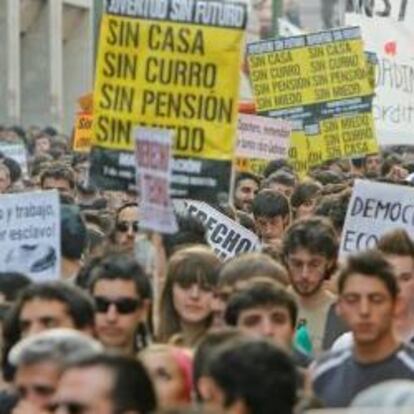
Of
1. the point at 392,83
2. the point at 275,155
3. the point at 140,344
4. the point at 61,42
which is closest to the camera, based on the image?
the point at 140,344

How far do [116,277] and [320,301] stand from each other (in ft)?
6.09

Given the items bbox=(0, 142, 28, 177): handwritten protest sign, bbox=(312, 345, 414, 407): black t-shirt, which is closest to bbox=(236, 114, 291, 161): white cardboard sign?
bbox=(0, 142, 28, 177): handwritten protest sign

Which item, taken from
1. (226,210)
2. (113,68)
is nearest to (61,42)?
(226,210)

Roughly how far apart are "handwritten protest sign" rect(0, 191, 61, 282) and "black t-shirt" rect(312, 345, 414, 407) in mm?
3154

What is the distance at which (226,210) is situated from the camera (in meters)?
14.7

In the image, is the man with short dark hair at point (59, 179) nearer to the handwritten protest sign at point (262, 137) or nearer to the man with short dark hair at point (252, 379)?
the handwritten protest sign at point (262, 137)

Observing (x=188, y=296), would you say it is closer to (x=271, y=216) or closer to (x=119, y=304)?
(x=119, y=304)

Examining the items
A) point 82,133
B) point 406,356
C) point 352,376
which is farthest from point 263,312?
point 82,133

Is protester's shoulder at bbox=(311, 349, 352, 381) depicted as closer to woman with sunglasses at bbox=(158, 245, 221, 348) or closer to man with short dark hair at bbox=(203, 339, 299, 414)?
woman with sunglasses at bbox=(158, 245, 221, 348)

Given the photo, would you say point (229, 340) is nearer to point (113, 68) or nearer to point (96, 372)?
point (96, 372)

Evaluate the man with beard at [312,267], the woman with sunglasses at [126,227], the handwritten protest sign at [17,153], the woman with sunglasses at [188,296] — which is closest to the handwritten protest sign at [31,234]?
the man with beard at [312,267]

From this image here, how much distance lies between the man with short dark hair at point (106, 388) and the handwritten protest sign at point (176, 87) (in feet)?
15.0

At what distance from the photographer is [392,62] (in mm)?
26375

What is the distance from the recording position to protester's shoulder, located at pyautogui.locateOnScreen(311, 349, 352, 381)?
341 inches
